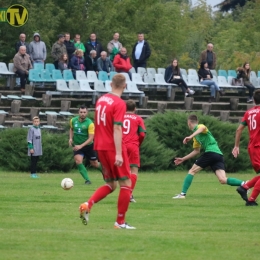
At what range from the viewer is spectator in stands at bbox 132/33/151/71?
110ft

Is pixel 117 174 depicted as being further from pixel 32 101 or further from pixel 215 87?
pixel 215 87

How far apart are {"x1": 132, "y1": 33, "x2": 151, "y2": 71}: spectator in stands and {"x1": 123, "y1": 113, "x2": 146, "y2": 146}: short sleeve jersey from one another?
17.2m

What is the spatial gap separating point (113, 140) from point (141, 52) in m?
22.7

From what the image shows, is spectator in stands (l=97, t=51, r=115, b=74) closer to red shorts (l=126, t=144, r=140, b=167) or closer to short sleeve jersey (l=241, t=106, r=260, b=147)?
red shorts (l=126, t=144, r=140, b=167)

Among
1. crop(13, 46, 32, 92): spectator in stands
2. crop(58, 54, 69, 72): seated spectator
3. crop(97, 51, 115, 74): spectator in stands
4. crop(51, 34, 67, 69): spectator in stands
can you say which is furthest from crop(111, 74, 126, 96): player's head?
crop(97, 51, 115, 74): spectator in stands

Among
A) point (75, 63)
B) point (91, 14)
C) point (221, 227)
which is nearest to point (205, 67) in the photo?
point (75, 63)

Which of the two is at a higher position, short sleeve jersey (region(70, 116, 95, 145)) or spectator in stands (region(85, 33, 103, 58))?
spectator in stands (region(85, 33, 103, 58))

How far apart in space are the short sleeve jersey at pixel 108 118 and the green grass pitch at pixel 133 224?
113 centimetres

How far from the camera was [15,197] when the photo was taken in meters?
18.0

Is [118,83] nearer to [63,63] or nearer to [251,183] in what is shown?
[251,183]

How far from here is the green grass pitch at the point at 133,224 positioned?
10.3m

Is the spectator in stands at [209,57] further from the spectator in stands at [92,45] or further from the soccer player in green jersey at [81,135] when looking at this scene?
the soccer player in green jersey at [81,135]

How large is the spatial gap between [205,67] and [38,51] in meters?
6.78

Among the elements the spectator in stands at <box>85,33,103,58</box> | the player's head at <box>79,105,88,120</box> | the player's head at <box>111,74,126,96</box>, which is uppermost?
the spectator in stands at <box>85,33,103,58</box>
